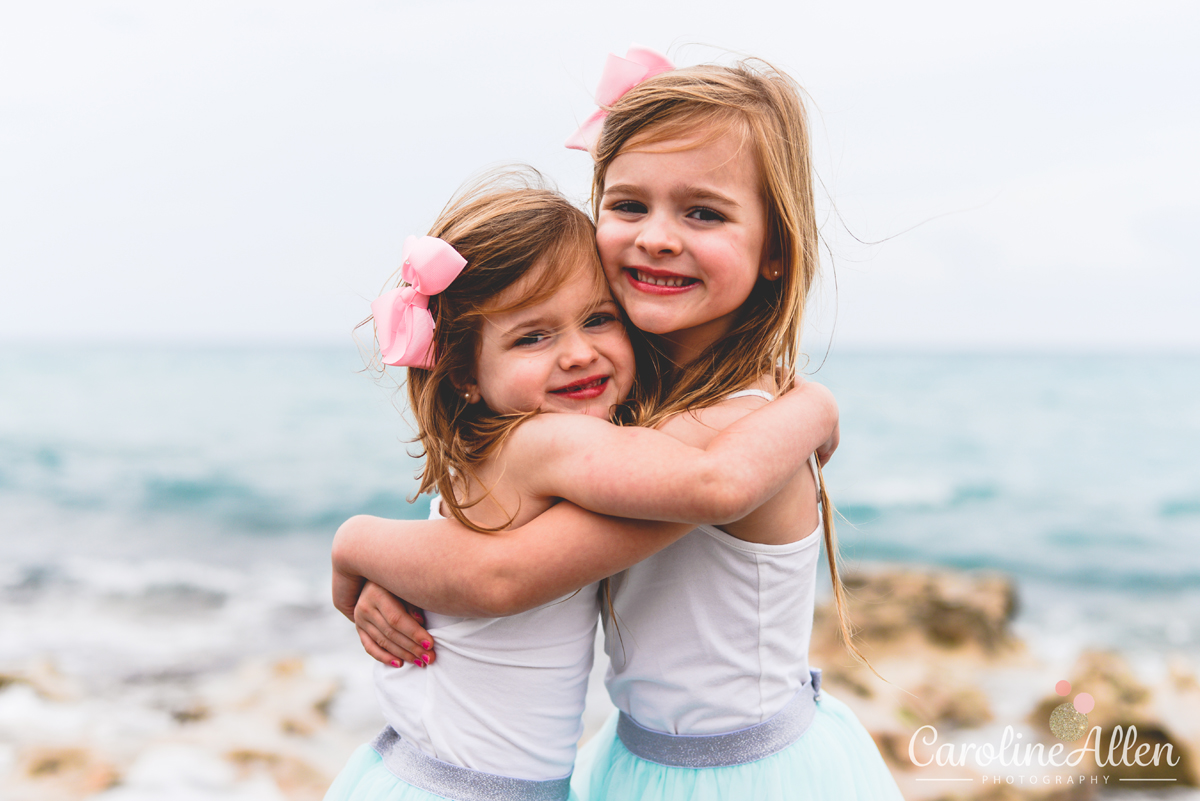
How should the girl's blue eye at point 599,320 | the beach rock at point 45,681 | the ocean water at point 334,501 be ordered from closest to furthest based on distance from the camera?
the girl's blue eye at point 599,320 → the beach rock at point 45,681 → the ocean water at point 334,501

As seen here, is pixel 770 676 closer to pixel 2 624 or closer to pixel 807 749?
pixel 807 749

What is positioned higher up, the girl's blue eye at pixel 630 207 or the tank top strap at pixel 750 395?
the girl's blue eye at pixel 630 207

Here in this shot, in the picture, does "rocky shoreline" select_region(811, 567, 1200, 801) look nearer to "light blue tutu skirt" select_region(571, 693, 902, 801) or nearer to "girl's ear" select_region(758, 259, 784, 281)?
"light blue tutu skirt" select_region(571, 693, 902, 801)

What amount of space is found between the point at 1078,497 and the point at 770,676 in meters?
15.0

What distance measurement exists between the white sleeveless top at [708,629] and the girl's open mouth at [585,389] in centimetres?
32

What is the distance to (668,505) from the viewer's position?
1.48 metres

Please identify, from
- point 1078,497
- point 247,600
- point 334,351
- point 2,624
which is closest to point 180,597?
point 247,600

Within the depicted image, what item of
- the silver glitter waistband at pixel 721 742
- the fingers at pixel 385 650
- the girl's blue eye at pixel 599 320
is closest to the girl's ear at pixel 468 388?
the girl's blue eye at pixel 599 320

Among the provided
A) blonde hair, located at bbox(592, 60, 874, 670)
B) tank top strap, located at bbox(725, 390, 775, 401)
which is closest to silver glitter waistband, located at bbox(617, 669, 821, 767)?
blonde hair, located at bbox(592, 60, 874, 670)

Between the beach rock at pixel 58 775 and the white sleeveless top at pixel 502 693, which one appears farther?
the beach rock at pixel 58 775

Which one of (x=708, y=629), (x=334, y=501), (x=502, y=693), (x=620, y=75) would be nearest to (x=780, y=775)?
(x=708, y=629)

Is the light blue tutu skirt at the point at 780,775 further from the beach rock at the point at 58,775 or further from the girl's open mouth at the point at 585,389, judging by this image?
the beach rock at the point at 58,775

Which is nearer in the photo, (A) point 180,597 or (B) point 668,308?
(B) point 668,308

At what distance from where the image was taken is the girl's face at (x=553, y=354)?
1844 mm
